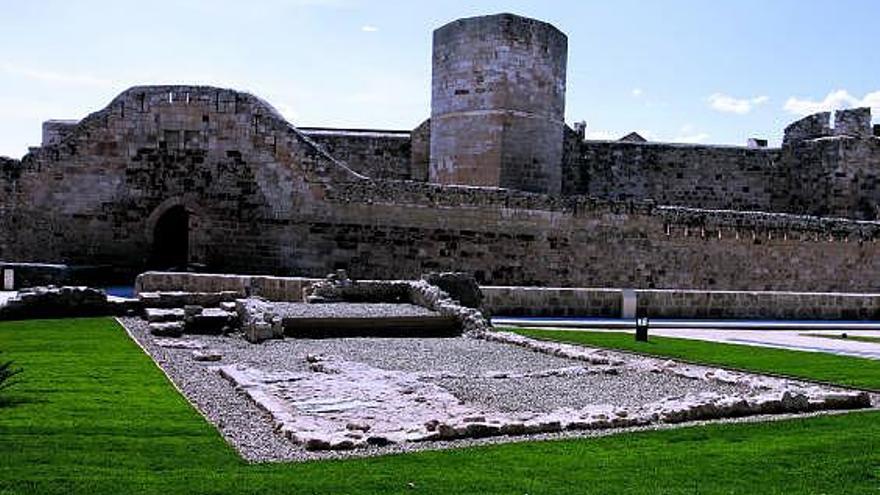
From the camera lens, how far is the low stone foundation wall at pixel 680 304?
20109 mm

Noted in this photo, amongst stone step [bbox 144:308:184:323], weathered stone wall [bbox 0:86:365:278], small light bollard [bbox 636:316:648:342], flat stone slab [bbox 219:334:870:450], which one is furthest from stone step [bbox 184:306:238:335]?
weathered stone wall [bbox 0:86:365:278]

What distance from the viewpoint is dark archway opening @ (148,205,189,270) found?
26.4 meters

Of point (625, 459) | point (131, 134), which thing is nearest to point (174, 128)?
point (131, 134)

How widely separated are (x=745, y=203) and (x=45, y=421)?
30.0 meters

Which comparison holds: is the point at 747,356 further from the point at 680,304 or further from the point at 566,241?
the point at 566,241

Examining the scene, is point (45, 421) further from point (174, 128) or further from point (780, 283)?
point (780, 283)

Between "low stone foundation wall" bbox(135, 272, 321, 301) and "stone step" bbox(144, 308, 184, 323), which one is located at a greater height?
"low stone foundation wall" bbox(135, 272, 321, 301)

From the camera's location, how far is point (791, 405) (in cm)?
914

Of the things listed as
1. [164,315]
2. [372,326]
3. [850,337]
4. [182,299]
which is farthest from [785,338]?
[182,299]

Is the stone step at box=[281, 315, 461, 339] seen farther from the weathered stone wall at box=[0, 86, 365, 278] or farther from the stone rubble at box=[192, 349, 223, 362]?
the weathered stone wall at box=[0, 86, 365, 278]

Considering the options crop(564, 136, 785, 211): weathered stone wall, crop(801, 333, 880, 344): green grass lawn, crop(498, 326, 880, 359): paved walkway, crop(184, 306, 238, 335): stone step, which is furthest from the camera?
crop(564, 136, 785, 211): weathered stone wall

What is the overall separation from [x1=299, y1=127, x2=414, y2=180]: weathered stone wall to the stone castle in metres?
2.43

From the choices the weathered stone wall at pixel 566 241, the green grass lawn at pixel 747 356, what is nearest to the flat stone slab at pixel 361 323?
the green grass lawn at pixel 747 356

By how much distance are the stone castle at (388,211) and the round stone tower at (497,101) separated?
0.15 feet
